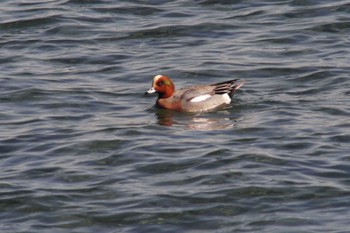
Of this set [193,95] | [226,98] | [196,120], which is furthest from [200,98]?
[196,120]

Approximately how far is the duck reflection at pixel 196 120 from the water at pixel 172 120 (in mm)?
35

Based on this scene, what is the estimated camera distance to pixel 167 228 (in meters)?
13.1

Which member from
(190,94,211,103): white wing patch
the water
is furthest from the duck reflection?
(190,94,211,103): white wing patch

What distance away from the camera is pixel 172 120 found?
59.1 feet

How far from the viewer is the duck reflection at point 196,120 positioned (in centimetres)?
1734

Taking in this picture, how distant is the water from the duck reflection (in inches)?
1.4

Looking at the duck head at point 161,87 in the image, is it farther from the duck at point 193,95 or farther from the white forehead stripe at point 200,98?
the white forehead stripe at point 200,98

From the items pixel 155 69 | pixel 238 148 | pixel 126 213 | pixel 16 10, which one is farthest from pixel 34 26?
pixel 126 213

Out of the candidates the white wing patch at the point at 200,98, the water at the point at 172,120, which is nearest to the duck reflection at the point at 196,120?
the water at the point at 172,120

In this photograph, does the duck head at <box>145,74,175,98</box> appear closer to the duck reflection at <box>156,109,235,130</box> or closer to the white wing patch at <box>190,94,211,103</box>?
the duck reflection at <box>156,109,235,130</box>

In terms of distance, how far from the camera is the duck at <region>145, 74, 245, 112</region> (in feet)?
60.0

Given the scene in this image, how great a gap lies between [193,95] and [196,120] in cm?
55

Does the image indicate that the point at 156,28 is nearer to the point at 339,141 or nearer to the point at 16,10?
the point at 16,10

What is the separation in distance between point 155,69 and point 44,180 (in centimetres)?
579
